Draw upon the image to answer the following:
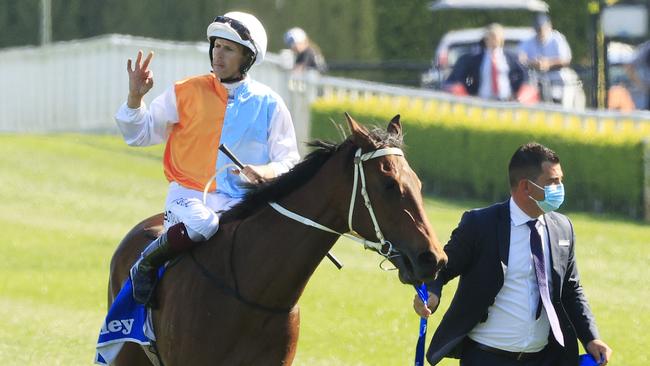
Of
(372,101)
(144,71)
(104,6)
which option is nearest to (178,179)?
(144,71)

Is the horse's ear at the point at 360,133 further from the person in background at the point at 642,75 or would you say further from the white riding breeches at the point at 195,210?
the person in background at the point at 642,75

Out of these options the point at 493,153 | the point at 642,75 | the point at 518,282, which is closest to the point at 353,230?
the point at 518,282

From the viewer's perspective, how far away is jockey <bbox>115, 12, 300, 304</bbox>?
23.0 feet

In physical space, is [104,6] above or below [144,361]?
above

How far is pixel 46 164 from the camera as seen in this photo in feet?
63.5

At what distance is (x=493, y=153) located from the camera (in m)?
17.9

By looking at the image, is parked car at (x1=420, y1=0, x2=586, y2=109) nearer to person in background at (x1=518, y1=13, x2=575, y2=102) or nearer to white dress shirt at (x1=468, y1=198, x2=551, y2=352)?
person in background at (x1=518, y1=13, x2=575, y2=102)

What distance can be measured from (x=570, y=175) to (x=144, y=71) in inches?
433

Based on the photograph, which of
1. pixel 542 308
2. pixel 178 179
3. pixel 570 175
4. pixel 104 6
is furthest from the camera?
pixel 104 6

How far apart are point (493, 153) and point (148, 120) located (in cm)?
1120

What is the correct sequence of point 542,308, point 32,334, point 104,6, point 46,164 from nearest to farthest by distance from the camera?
point 542,308 < point 32,334 < point 46,164 < point 104,6

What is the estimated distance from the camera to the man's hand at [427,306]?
6434mm

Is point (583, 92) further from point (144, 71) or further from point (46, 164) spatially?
point (144, 71)

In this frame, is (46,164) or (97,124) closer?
(46,164)
